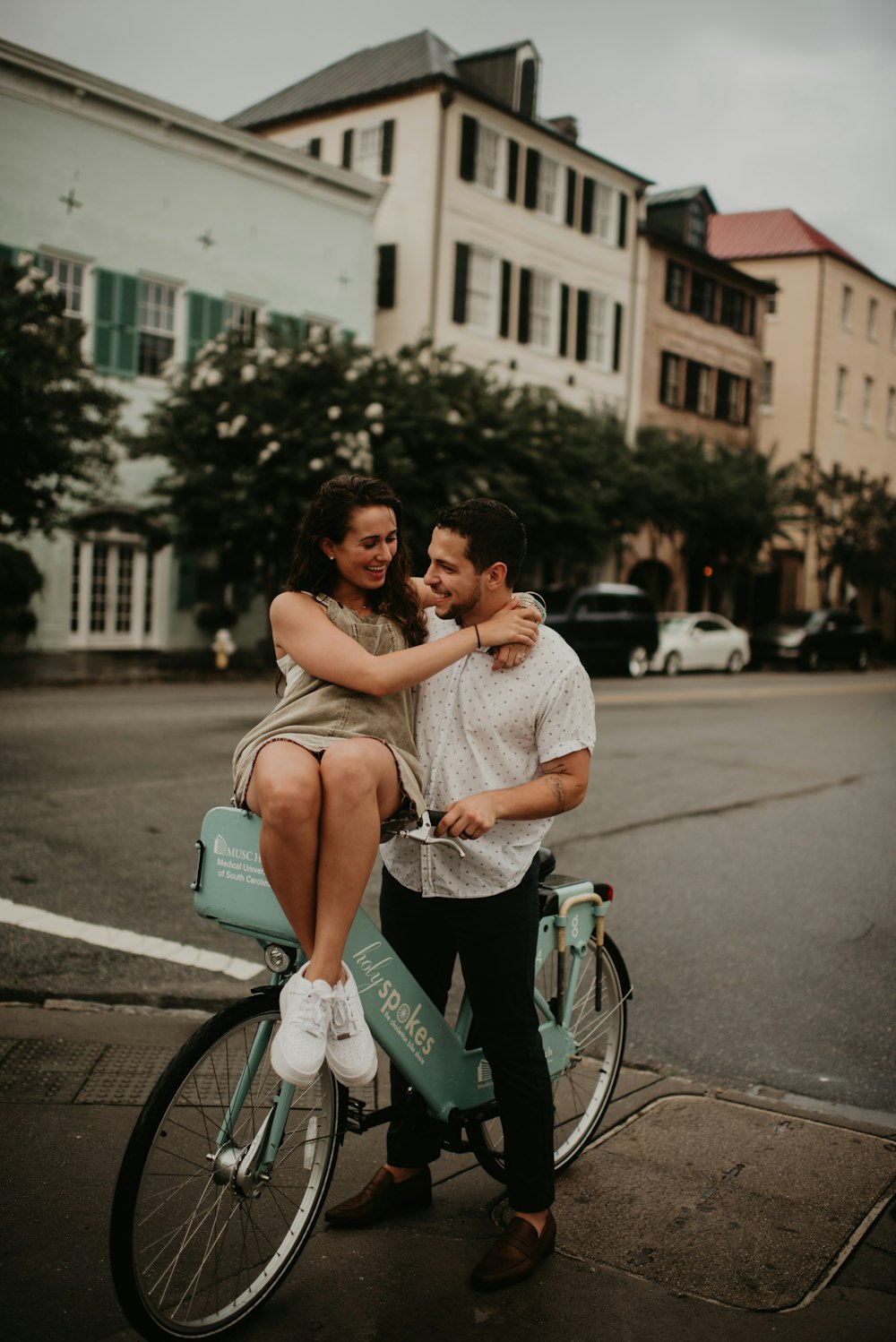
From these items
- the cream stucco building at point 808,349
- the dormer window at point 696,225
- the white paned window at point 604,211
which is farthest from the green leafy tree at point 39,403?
the cream stucco building at point 808,349

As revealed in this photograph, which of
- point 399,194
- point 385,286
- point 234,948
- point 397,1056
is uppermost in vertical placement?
point 399,194

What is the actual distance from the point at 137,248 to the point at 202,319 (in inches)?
72.7

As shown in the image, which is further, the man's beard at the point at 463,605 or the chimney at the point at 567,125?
the chimney at the point at 567,125

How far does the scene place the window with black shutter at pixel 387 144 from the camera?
30.8 meters

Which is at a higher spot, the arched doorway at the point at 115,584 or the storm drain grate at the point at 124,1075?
the arched doorway at the point at 115,584

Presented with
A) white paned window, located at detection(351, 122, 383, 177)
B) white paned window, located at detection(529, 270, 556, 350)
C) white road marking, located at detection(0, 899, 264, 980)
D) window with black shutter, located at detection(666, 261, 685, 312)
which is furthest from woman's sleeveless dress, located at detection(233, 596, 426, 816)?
window with black shutter, located at detection(666, 261, 685, 312)

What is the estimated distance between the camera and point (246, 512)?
20.1 m

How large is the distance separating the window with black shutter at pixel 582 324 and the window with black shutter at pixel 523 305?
2.37 m

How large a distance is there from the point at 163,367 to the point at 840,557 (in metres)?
26.7

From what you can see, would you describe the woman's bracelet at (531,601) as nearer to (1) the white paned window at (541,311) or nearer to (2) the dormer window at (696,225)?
(1) the white paned window at (541,311)

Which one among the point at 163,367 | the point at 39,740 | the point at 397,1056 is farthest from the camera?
the point at 163,367

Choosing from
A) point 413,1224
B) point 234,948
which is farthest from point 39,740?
point 413,1224

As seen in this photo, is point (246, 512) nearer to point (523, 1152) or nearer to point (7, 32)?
point (7, 32)

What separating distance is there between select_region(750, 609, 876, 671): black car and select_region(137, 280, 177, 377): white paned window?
16.7 metres
